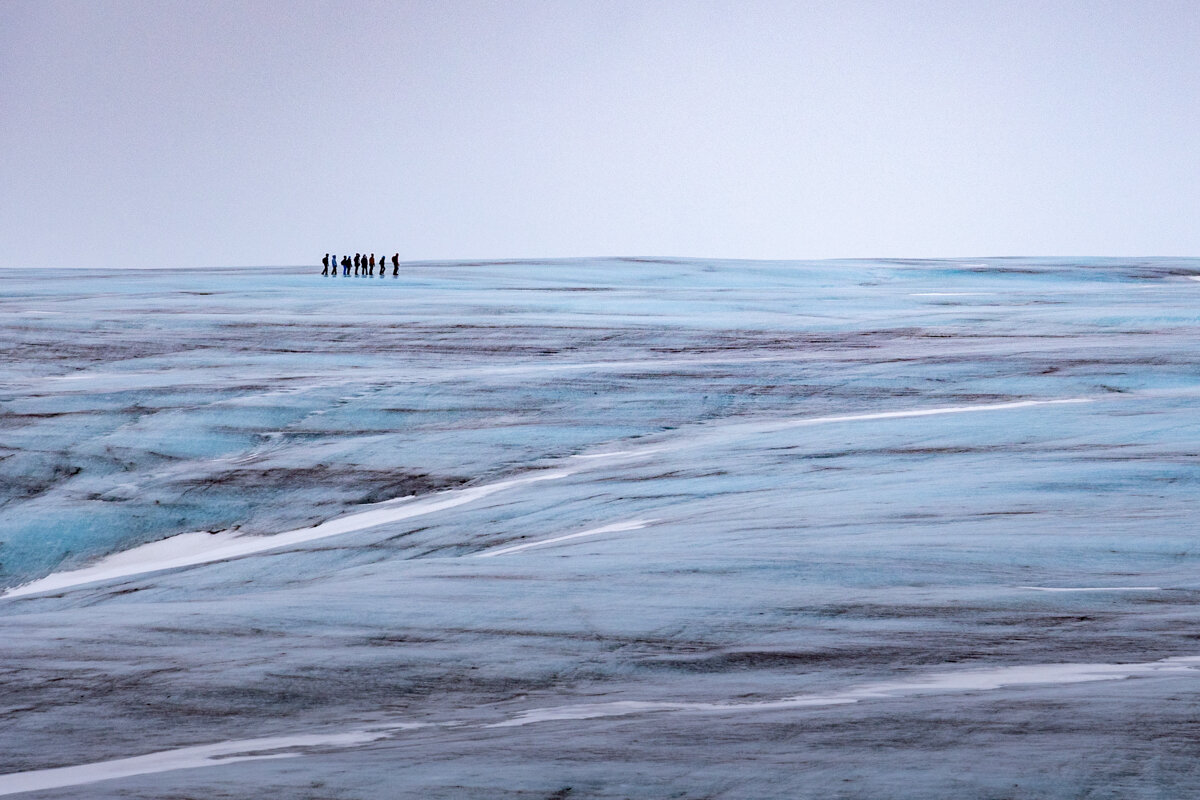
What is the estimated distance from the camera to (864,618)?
292 inches

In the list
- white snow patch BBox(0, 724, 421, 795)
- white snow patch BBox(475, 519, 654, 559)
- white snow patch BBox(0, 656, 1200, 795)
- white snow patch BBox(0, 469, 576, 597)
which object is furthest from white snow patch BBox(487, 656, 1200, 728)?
white snow patch BBox(0, 469, 576, 597)

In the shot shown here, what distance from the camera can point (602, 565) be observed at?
8.96 m

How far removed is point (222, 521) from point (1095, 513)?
28.9ft

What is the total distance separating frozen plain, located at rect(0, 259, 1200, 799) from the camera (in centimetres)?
518

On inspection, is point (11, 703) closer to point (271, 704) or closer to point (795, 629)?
point (271, 704)

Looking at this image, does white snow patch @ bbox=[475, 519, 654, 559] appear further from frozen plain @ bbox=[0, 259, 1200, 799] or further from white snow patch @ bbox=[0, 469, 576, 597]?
white snow patch @ bbox=[0, 469, 576, 597]

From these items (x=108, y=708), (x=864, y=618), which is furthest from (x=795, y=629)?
(x=108, y=708)

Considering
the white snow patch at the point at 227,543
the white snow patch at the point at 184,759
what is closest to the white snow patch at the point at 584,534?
the white snow patch at the point at 227,543

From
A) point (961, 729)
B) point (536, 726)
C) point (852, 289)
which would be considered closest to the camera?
point (961, 729)

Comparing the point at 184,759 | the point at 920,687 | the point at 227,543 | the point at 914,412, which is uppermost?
the point at 914,412

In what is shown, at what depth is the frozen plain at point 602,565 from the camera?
5176mm

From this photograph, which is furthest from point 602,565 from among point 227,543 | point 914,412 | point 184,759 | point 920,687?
point 914,412

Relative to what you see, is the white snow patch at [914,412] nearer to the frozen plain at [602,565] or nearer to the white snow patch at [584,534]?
the frozen plain at [602,565]

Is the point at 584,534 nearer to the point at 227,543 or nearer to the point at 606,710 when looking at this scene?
the point at 227,543
